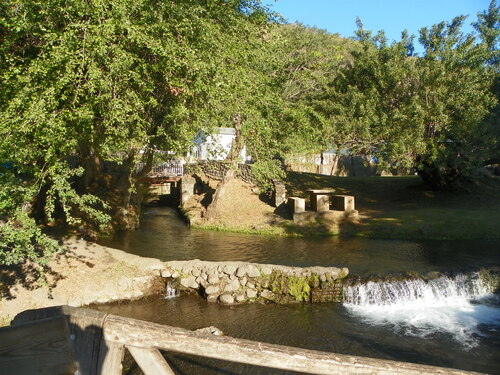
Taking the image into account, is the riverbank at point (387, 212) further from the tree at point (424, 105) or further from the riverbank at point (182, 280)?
the riverbank at point (182, 280)

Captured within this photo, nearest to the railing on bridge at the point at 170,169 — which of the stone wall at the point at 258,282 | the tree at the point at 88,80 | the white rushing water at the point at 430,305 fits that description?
the tree at the point at 88,80

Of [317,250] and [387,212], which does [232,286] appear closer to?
[317,250]

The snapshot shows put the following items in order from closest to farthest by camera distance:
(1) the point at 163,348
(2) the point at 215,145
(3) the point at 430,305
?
(1) the point at 163,348 < (3) the point at 430,305 < (2) the point at 215,145

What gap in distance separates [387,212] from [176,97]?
15.4 metres

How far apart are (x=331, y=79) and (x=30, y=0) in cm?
2024

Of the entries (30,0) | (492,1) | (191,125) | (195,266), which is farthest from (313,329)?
(492,1)

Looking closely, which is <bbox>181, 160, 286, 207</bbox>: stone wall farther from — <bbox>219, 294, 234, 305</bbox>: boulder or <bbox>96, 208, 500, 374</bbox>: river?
<bbox>219, 294, 234, 305</bbox>: boulder

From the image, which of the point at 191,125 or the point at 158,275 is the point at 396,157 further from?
the point at 158,275

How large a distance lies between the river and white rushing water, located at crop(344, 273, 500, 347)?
0.03 metres

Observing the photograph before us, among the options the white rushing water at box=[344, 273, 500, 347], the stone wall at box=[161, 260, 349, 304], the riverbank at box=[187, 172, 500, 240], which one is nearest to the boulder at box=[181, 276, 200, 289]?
the stone wall at box=[161, 260, 349, 304]

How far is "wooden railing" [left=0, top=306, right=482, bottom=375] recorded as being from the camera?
2.34 m

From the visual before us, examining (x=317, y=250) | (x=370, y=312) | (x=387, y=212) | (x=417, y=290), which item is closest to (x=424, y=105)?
(x=387, y=212)

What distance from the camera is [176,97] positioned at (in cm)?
1277

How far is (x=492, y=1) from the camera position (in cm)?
3212
